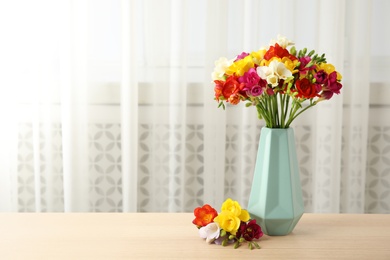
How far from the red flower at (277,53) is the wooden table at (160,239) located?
0.42m

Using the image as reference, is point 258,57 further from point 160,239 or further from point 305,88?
point 160,239

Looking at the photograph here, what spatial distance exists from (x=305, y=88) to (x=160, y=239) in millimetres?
478

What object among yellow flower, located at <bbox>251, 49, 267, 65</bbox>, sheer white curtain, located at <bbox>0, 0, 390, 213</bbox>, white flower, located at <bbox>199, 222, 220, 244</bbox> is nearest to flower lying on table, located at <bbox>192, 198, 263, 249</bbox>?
white flower, located at <bbox>199, 222, 220, 244</bbox>

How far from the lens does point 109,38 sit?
214 cm

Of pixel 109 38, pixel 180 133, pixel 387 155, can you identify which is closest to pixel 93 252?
pixel 180 133

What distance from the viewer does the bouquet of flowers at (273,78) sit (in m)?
1.21

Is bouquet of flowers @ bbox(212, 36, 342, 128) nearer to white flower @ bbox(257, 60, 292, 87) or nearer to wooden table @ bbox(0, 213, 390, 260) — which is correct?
white flower @ bbox(257, 60, 292, 87)

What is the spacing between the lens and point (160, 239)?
128 cm

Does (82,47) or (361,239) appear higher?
(82,47)

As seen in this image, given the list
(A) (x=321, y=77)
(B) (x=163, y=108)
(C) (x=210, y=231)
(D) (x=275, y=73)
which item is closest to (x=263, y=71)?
(D) (x=275, y=73)

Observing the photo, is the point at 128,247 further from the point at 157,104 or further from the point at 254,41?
the point at 254,41

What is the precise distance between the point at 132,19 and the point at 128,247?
106cm

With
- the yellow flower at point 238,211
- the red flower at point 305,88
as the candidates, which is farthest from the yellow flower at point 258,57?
the yellow flower at point 238,211

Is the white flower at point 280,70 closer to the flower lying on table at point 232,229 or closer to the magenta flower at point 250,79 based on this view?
the magenta flower at point 250,79
